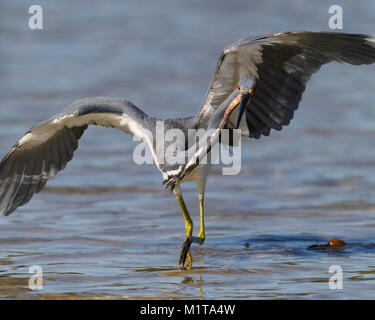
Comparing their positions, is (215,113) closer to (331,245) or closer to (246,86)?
(246,86)

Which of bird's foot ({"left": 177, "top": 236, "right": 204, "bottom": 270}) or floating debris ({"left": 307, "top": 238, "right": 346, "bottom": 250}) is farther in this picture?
floating debris ({"left": 307, "top": 238, "right": 346, "bottom": 250})

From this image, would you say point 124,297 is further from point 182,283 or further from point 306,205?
point 306,205

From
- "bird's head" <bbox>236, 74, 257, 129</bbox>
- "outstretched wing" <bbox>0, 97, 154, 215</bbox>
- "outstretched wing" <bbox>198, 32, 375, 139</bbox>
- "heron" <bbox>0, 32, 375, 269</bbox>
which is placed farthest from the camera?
"outstretched wing" <bbox>0, 97, 154, 215</bbox>

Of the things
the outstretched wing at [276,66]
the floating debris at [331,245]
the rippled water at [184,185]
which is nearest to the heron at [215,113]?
the outstretched wing at [276,66]

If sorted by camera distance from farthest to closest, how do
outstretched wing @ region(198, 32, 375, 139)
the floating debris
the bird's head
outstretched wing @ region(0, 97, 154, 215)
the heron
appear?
the floating debris, outstretched wing @ region(0, 97, 154, 215), outstretched wing @ region(198, 32, 375, 139), the heron, the bird's head

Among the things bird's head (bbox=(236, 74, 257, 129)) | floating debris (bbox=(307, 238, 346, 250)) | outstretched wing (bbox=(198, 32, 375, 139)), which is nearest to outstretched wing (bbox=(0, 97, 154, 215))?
outstretched wing (bbox=(198, 32, 375, 139))

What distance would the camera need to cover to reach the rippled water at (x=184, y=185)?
21.8 feet

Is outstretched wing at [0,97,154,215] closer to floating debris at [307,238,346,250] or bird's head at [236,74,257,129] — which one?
bird's head at [236,74,257,129]

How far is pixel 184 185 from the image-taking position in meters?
9.53

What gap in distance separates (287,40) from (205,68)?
7.90 meters

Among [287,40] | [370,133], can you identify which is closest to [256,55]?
[287,40]

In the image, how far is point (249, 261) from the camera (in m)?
7.00

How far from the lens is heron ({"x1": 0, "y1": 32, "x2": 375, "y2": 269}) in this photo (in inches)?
253

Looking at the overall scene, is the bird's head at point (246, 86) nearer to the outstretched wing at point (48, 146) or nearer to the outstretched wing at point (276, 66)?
the outstretched wing at point (276, 66)
